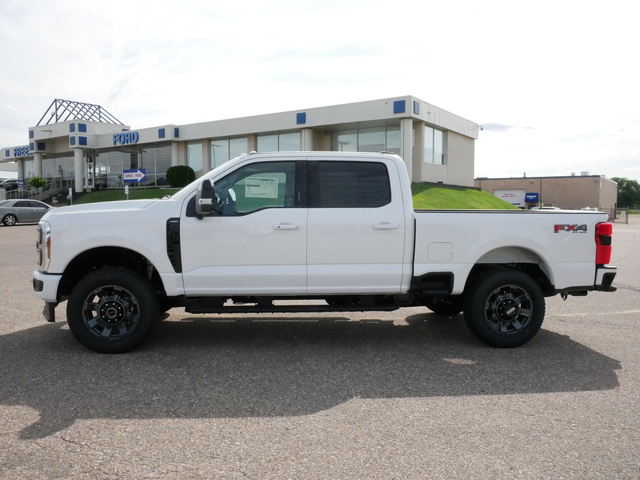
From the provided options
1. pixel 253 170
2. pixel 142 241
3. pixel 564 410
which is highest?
pixel 253 170

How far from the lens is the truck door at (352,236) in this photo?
18.9ft

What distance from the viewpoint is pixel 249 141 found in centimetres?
3934

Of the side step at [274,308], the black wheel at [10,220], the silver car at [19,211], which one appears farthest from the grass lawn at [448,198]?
the side step at [274,308]

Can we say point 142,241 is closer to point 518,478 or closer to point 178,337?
point 178,337

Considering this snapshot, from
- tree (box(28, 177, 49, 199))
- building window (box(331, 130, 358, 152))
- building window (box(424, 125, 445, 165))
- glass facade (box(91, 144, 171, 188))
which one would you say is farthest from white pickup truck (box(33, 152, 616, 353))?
tree (box(28, 177, 49, 199))

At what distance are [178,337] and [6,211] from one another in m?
26.0

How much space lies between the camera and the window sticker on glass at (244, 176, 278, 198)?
584cm

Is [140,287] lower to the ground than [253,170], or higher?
lower

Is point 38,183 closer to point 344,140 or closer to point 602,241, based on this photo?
point 344,140

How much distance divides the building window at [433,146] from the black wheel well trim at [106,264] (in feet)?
101

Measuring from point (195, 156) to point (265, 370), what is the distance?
3956 cm

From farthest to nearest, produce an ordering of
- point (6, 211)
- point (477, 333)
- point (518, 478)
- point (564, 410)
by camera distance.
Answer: point (6, 211), point (477, 333), point (564, 410), point (518, 478)

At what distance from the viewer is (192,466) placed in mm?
3348

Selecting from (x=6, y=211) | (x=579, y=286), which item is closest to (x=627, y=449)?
(x=579, y=286)
